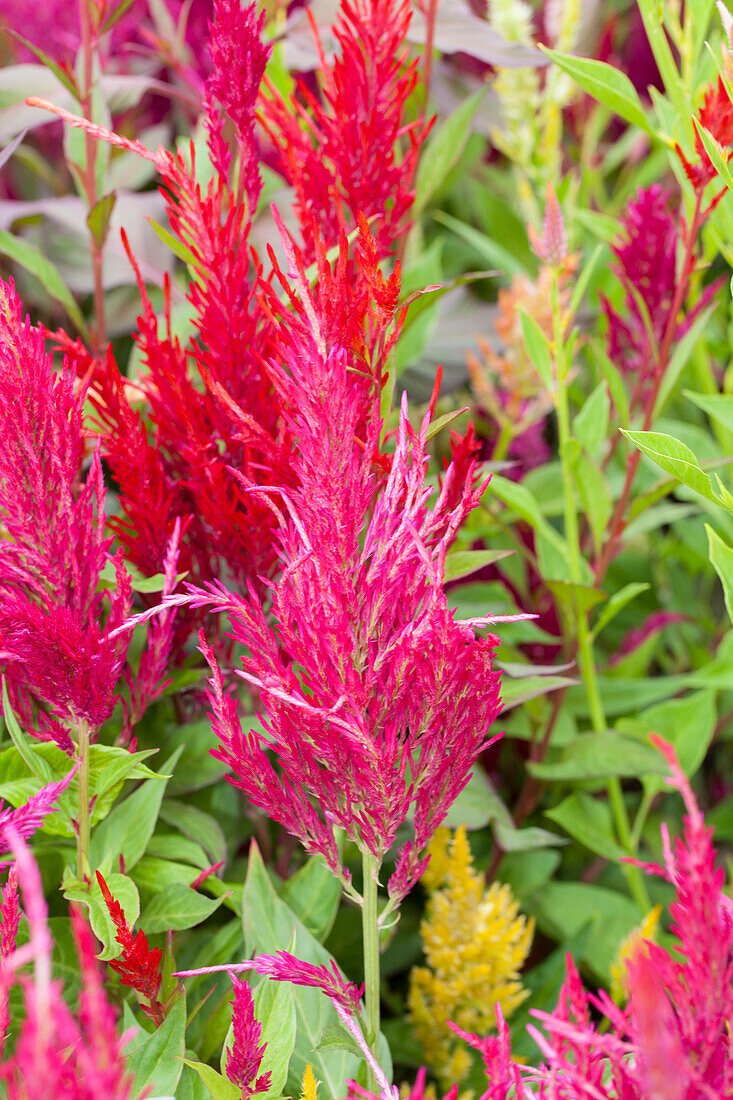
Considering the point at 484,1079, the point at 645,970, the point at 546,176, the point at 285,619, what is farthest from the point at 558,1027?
the point at 546,176

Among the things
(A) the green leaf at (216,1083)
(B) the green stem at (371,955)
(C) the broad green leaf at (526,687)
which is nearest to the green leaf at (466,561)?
(C) the broad green leaf at (526,687)

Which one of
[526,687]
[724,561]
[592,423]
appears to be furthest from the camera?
[592,423]

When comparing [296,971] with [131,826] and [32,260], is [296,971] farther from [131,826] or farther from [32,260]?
[32,260]

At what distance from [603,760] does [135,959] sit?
0.42 meters

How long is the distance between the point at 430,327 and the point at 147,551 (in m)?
0.39

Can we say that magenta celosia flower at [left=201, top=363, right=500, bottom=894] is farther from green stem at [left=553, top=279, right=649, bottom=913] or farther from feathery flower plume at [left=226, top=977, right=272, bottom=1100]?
green stem at [left=553, top=279, right=649, bottom=913]

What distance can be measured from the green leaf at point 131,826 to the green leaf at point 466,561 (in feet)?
0.70

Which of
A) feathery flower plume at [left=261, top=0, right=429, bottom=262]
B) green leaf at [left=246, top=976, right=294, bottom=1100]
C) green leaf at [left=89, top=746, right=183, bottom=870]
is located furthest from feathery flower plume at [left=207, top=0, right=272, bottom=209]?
green leaf at [left=246, top=976, right=294, bottom=1100]

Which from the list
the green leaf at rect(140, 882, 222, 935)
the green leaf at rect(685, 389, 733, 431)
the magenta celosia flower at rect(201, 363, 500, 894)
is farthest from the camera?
the green leaf at rect(685, 389, 733, 431)

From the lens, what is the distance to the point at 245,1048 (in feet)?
1.46

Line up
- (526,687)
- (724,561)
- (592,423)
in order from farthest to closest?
1. (592,423)
2. (526,687)
3. (724,561)

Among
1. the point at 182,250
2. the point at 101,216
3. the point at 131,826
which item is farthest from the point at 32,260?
the point at 131,826

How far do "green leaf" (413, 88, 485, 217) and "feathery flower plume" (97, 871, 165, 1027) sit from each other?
2.03 ft

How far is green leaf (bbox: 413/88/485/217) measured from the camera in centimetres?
83
